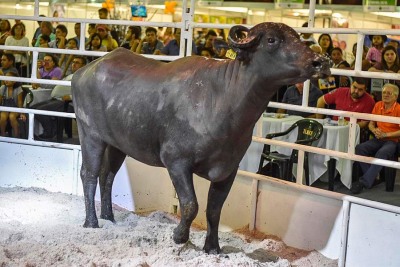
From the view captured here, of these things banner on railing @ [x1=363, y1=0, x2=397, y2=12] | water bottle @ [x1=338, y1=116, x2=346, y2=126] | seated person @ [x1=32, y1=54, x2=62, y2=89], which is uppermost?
banner on railing @ [x1=363, y1=0, x2=397, y2=12]

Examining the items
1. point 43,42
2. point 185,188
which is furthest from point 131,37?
point 185,188

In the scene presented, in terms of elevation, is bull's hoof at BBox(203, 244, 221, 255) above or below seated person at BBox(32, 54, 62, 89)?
below

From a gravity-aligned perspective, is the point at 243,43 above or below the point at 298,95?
above

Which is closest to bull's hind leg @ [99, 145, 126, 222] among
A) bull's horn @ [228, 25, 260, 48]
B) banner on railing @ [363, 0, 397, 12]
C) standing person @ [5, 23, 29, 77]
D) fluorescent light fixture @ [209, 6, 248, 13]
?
bull's horn @ [228, 25, 260, 48]

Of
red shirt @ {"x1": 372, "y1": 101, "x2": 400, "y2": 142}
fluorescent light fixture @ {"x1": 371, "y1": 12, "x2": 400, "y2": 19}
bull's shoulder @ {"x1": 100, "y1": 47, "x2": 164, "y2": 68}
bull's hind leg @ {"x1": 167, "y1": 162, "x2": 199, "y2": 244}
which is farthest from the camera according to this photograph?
fluorescent light fixture @ {"x1": 371, "y1": 12, "x2": 400, "y2": 19}

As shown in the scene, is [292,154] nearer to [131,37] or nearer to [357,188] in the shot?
[357,188]

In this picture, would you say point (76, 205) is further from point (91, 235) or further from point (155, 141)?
point (155, 141)

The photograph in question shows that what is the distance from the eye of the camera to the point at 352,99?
8.91 m

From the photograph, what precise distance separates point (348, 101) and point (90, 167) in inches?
126

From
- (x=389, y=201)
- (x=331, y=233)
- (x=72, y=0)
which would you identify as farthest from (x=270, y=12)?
(x=331, y=233)

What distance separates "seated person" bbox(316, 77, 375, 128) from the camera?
8812 mm

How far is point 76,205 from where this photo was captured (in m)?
7.99

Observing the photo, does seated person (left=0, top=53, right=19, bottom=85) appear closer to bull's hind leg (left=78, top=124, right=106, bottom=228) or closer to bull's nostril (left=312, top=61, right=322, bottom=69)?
bull's hind leg (left=78, top=124, right=106, bottom=228)

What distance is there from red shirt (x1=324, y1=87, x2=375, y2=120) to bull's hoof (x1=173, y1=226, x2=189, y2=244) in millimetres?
3216
